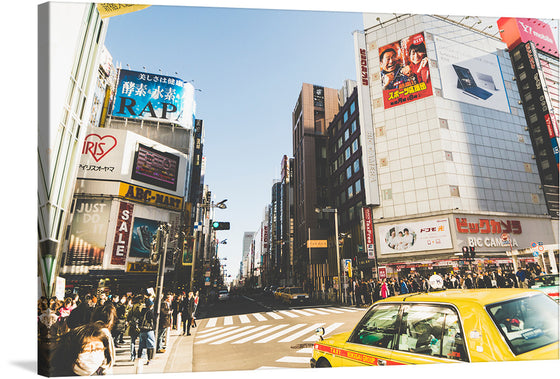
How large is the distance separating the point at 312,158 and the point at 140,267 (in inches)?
1440

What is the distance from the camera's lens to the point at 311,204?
50375mm

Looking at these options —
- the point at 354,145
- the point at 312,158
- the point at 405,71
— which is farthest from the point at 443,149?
the point at 312,158

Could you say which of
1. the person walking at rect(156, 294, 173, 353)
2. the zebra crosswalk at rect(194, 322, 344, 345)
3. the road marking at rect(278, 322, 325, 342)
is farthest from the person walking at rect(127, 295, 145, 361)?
the road marking at rect(278, 322, 325, 342)

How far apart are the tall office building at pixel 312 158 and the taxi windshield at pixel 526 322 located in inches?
1775

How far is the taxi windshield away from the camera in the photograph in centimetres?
317

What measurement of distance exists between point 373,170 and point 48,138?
28.5 m

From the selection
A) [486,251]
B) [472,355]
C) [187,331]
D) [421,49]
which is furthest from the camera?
[421,49]

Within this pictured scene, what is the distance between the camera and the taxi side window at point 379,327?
407cm

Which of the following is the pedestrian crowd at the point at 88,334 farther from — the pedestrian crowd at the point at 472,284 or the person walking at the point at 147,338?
the pedestrian crowd at the point at 472,284

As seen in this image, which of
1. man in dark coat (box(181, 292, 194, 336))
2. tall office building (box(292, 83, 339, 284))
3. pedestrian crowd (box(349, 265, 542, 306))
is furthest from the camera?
tall office building (box(292, 83, 339, 284))

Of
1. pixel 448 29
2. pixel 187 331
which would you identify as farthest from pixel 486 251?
pixel 187 331

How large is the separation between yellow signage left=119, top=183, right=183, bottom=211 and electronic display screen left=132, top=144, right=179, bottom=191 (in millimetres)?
854

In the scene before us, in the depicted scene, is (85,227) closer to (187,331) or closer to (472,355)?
(187,331)

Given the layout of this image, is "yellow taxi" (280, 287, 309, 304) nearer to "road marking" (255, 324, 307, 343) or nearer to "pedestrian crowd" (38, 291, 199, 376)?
"road marking" (255, 324, 307, 343)
